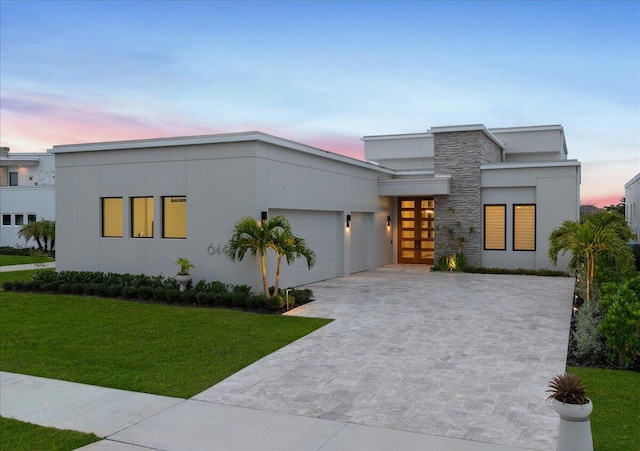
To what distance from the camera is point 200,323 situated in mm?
11133

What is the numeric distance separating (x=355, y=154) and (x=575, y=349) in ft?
88.2

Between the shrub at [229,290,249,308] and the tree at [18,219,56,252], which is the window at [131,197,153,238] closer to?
the shrub at [229,290,249,308]

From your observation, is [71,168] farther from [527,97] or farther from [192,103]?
[527,97]

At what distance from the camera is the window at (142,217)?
51.6 feet

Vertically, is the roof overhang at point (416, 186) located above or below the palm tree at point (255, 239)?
above

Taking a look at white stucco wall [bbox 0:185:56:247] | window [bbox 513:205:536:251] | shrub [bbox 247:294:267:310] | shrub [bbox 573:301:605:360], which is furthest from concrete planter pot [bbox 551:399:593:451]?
white stucco wall [bbox 0:185:56:247]

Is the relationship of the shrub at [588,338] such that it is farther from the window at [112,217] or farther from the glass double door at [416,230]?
the glass double door at [416,230]

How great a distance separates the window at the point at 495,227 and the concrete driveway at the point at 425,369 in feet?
24.9

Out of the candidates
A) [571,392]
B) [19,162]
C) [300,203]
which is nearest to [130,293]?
[300,203]

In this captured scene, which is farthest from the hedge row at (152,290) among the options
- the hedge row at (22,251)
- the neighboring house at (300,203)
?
the hedge row at (22,251)

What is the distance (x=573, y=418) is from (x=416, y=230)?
1963 centimetres

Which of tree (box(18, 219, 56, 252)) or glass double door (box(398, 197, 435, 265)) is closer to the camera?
glass double door (box(398, 197, 435, 265))

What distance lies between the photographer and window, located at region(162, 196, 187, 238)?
15.2 metres

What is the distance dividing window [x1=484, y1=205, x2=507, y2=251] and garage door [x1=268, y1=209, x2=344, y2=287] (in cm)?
665
